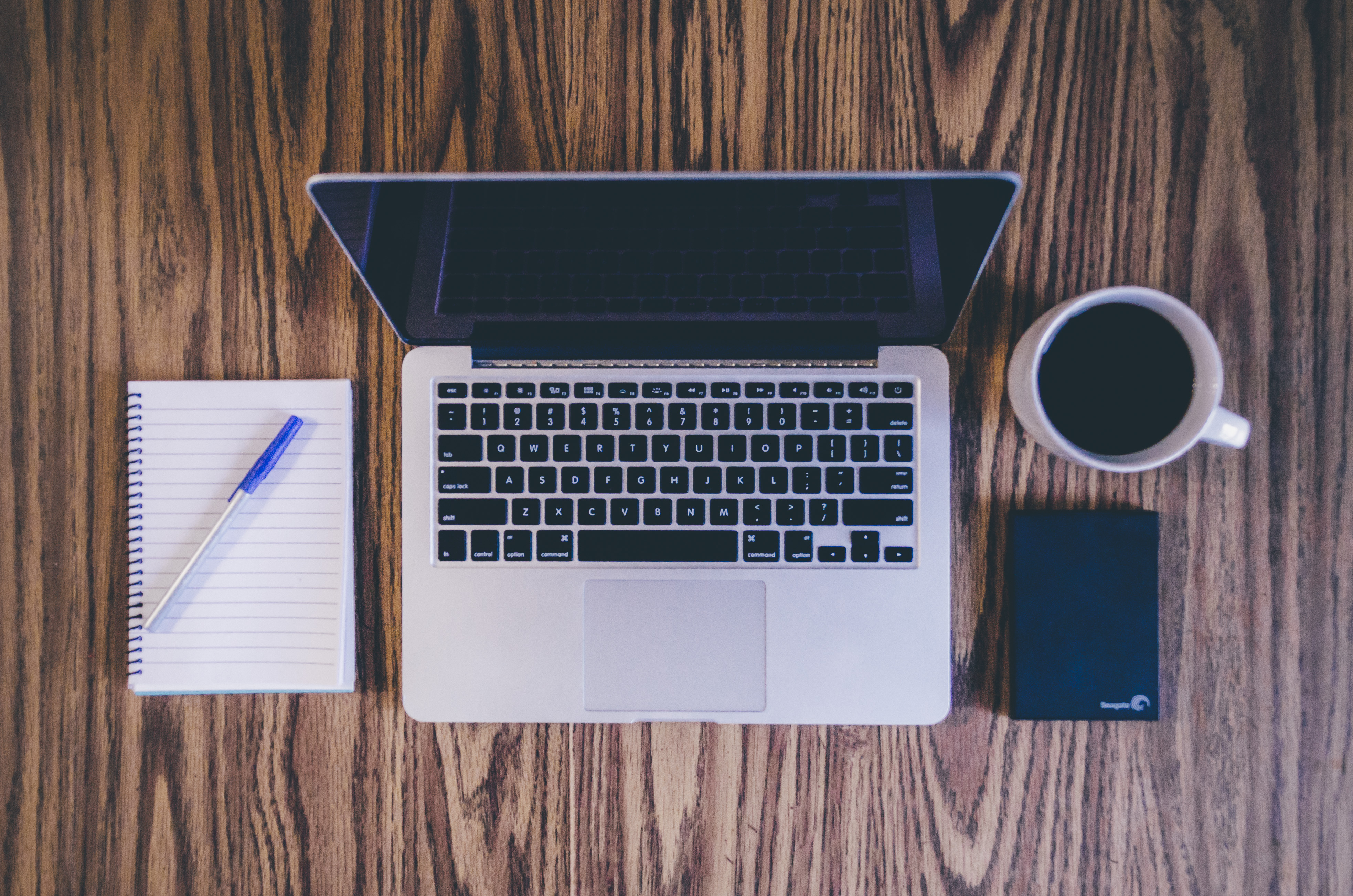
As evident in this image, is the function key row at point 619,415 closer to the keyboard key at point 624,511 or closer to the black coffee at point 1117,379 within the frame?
the keyboard key at point 624,511

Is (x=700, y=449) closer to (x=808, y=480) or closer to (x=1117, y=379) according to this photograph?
(x=808, y=480)

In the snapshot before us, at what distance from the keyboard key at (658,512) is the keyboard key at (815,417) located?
5.6 inches

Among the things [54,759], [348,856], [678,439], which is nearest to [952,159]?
[678,439]

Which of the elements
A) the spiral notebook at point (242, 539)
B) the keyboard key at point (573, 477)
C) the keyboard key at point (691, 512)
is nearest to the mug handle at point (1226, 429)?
the keyboard key at point (691, 512)

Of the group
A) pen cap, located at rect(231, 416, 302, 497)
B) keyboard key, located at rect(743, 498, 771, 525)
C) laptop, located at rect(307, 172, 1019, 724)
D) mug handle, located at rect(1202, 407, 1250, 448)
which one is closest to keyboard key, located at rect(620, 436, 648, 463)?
laptop, located at rect(307, 172, 1019, 724)

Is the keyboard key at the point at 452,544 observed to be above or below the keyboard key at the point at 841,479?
below

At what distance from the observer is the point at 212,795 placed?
0.73m

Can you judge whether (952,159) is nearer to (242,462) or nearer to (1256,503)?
(1256,503)

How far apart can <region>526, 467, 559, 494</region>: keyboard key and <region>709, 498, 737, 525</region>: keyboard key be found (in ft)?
0.48

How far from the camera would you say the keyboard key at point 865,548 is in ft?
2.23

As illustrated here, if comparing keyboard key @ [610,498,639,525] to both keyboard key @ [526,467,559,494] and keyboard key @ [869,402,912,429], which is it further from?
keyboard key @ [869,402,912,429]

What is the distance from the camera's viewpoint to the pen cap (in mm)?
701

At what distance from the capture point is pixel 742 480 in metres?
0.69

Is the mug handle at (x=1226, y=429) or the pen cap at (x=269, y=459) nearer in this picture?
the mug handle at (x=1226, y=429)
